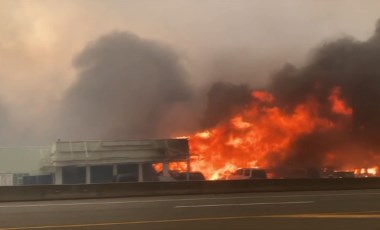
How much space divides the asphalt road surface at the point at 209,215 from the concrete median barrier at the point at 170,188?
185cm

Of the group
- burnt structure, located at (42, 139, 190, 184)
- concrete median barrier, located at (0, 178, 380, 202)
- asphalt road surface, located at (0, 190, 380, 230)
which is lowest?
asphalt road surface, located at (0, 190, 380, 230)

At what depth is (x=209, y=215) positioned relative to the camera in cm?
869

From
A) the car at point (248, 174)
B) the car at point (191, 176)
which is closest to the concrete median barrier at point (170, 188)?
the car at point (248, 174)

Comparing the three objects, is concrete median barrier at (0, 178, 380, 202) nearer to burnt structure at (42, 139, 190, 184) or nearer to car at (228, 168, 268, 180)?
car at (228, 168, 268, 180)

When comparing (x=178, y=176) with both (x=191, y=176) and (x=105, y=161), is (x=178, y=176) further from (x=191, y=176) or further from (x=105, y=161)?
(x=105, y=161)

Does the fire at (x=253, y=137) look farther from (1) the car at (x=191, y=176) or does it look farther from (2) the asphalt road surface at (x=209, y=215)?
(2) the asphalt road surface at (x=209, y=215)

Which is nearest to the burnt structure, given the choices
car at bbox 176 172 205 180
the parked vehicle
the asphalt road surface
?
the parked vehicle

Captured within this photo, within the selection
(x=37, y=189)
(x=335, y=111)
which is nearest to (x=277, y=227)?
(x=37, y=189)

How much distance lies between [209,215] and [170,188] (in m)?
5.33

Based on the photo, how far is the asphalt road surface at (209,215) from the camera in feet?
24.1

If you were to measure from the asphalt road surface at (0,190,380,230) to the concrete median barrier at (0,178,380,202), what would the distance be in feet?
6.07

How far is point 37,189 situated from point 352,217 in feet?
28.0

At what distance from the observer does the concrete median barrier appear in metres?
12.9

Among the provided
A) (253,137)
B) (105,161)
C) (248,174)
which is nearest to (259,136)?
(253,137)
